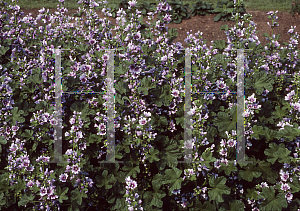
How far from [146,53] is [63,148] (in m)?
1.86

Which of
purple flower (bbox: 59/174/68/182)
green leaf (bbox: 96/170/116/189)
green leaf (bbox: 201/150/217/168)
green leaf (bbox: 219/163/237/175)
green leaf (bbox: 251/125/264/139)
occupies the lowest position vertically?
green leaf (bbox: 96/170/116/189)

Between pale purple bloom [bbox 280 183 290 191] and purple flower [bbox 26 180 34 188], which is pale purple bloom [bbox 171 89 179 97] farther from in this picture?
purple flower [bbox 26 180 34 188]

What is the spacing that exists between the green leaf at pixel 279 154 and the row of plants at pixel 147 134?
2cm

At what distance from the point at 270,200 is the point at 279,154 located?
0.60 meters

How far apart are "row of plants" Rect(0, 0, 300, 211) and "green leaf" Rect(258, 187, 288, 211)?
1cm

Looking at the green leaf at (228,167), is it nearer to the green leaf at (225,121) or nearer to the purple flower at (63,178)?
the green leaf at (225,121)

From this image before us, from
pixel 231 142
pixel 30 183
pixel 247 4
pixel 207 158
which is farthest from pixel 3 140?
pixel 247 4

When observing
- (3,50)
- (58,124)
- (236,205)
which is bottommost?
(236,205)


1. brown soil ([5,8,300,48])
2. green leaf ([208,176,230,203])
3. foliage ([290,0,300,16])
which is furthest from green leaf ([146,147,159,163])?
foliage ([290,0,300,16])

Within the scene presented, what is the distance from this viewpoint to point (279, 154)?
13.5 feet

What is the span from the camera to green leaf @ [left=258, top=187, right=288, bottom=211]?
13.2ft

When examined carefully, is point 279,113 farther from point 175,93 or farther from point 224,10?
point 224,10

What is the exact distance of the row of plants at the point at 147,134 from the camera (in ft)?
13.1
